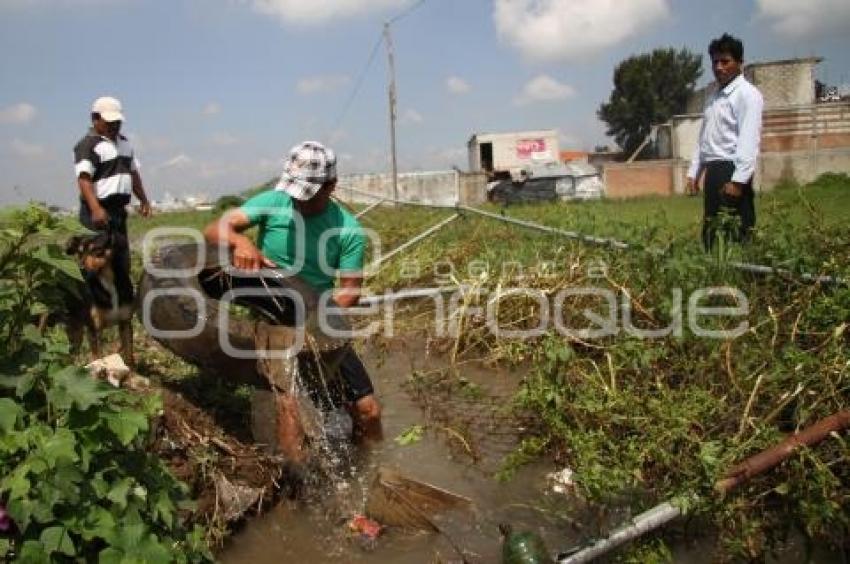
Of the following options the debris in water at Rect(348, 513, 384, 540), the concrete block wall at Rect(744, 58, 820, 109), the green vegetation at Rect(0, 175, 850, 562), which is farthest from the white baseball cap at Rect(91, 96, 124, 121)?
the concrete block wall at Rect(744, 58, 820, 109)

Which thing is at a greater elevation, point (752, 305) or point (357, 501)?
point (752, 305)

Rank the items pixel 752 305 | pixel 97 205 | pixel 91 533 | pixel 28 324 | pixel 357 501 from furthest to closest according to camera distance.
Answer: pixel 97 205
pixel 752 305
pixel 357 501
pixel 28 324
pixel 91 533

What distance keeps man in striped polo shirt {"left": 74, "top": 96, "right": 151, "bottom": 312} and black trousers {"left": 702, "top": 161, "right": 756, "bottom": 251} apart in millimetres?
4049

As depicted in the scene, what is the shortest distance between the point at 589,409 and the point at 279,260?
6.12 ft

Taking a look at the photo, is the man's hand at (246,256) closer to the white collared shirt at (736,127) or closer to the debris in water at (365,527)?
the debris in water at (365,527)

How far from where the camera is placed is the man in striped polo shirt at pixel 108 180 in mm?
5183

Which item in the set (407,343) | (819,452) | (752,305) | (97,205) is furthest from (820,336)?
(97,205)

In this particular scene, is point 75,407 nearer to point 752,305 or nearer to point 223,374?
point 223,374

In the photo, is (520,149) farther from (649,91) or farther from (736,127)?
(736,127)

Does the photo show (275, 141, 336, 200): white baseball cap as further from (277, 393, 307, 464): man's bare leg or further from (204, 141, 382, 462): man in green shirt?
(277, 393, 307, 464): man's bare leg

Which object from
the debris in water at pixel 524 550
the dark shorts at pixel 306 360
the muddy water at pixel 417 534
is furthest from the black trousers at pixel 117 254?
the debris in water at pixel 524 550

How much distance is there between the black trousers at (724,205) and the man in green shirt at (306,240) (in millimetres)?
2425

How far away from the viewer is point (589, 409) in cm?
366

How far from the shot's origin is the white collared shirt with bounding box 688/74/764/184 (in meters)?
5.11
